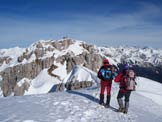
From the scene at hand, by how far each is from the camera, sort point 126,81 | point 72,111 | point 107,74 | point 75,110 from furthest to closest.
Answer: point 107,74
point 126,81
point 75,110
point 72,111

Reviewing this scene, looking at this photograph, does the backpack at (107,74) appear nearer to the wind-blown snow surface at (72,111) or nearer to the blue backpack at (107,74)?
the blue backpack at (107,74)

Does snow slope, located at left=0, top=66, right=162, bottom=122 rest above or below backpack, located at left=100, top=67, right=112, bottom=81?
below

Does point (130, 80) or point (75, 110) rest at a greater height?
point (130, 80)

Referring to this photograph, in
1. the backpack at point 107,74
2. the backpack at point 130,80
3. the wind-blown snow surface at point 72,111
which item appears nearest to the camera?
the wind-blown snow surface at point 72,111

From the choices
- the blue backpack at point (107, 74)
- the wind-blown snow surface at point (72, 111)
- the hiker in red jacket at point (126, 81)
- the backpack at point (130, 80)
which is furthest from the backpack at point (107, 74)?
the wind-blown snow surface at point (72, 111)

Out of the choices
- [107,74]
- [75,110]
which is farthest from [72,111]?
[107,74]

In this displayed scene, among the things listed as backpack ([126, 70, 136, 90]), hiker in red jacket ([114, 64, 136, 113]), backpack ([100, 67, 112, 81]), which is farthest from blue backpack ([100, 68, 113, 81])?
backpack ([126, 70, 136, 90])

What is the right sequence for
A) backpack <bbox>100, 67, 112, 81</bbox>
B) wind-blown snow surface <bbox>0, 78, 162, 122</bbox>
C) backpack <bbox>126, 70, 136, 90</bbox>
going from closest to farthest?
wind-blown snow surface <bbox>0, 78, 162, 122</bbox> → backpack <bbox>126, 70, 136, 90</bbox> → backpack <bbox>100, 67, 112, 81</bbox>

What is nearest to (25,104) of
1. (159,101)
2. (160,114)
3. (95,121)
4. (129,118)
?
(95,121)

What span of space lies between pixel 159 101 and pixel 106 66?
26.4ft

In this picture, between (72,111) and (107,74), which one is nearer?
(72,111)

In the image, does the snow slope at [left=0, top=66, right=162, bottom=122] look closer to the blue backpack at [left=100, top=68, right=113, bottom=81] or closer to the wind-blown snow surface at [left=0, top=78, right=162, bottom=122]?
the wind-blown snow surface at [left=0, top=78, right=162, bottom=122]

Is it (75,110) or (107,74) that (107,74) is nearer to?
(107,74)

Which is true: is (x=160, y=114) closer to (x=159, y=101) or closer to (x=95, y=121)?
(x=159, y=101)
